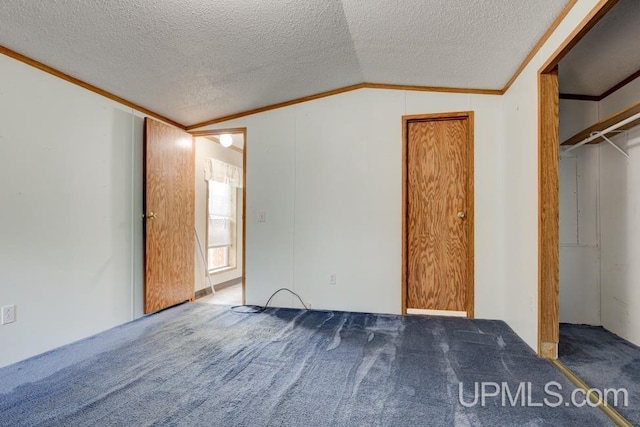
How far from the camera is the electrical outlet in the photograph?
6.61 feet

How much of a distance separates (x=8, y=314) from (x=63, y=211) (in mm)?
758

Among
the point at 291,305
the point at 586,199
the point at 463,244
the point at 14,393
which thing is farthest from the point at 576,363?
the point at 14,393

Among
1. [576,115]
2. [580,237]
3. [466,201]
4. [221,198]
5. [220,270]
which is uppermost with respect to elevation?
[576,115]

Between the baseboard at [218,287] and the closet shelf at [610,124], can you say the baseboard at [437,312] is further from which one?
the baseboard at [218,287]

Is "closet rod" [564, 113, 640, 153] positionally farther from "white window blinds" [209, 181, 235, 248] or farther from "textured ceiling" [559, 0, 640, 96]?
Result: "white window blinds" [209, 181, 235, 248]

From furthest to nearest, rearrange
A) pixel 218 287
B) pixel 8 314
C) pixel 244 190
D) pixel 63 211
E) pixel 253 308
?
pixel 218 287 < pixel 244 190 < pixel 253 308 < pixel 63 211 < pixel 8 314

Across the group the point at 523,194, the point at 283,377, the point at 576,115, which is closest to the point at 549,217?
the point at 523,194

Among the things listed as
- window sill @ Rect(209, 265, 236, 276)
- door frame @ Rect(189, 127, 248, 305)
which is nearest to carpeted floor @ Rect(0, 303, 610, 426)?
door frame @ Rect(189, 127, 248, 305)

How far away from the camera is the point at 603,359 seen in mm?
2129

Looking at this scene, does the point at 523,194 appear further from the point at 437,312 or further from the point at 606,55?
the point at 437,312

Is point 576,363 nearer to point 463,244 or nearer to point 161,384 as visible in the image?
point 463,244

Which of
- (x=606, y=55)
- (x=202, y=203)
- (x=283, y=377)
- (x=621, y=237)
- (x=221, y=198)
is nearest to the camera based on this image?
(x=283, y=377)

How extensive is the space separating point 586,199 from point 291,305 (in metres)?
3.00

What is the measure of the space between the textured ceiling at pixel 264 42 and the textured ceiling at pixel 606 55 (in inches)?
12.1
